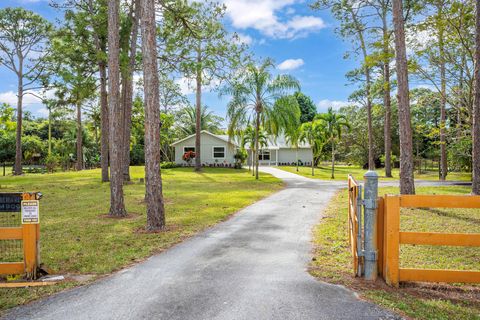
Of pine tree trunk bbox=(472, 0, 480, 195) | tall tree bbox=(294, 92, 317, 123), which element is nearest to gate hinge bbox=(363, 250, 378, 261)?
pine tree trunk bbox=(472, 0, 480, 195)

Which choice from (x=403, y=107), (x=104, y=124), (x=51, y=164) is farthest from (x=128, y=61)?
(x=51, y=164)

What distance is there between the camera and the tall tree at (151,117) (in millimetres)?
7906

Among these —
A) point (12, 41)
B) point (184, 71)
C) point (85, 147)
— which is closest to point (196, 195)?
point (184, 71)

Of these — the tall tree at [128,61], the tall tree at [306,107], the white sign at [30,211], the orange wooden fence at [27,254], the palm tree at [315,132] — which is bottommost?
the orange wooden fence at [27,254]

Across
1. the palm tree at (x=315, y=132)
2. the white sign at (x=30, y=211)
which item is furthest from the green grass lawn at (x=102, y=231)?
the palm tree at (x=315, y=132)

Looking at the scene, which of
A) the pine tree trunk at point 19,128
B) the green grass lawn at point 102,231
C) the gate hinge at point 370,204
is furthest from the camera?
the pine tree trunk at point 19,128

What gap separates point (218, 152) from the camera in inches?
1523

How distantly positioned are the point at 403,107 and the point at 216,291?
896 cm

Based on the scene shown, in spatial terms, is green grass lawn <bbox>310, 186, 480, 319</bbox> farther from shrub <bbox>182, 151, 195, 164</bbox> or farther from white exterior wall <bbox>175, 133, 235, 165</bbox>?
white exterior wall <bbox>175, 133, 235, 165</bbox>

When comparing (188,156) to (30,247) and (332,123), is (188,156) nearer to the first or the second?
(332,123)

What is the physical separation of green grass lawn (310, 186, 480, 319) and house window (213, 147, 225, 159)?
2979 cm

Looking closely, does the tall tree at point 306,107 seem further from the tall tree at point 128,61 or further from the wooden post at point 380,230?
the wooden post at point 380,230

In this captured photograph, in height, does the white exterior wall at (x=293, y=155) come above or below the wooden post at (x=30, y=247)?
above

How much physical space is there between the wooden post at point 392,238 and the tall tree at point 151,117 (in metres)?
5.13
